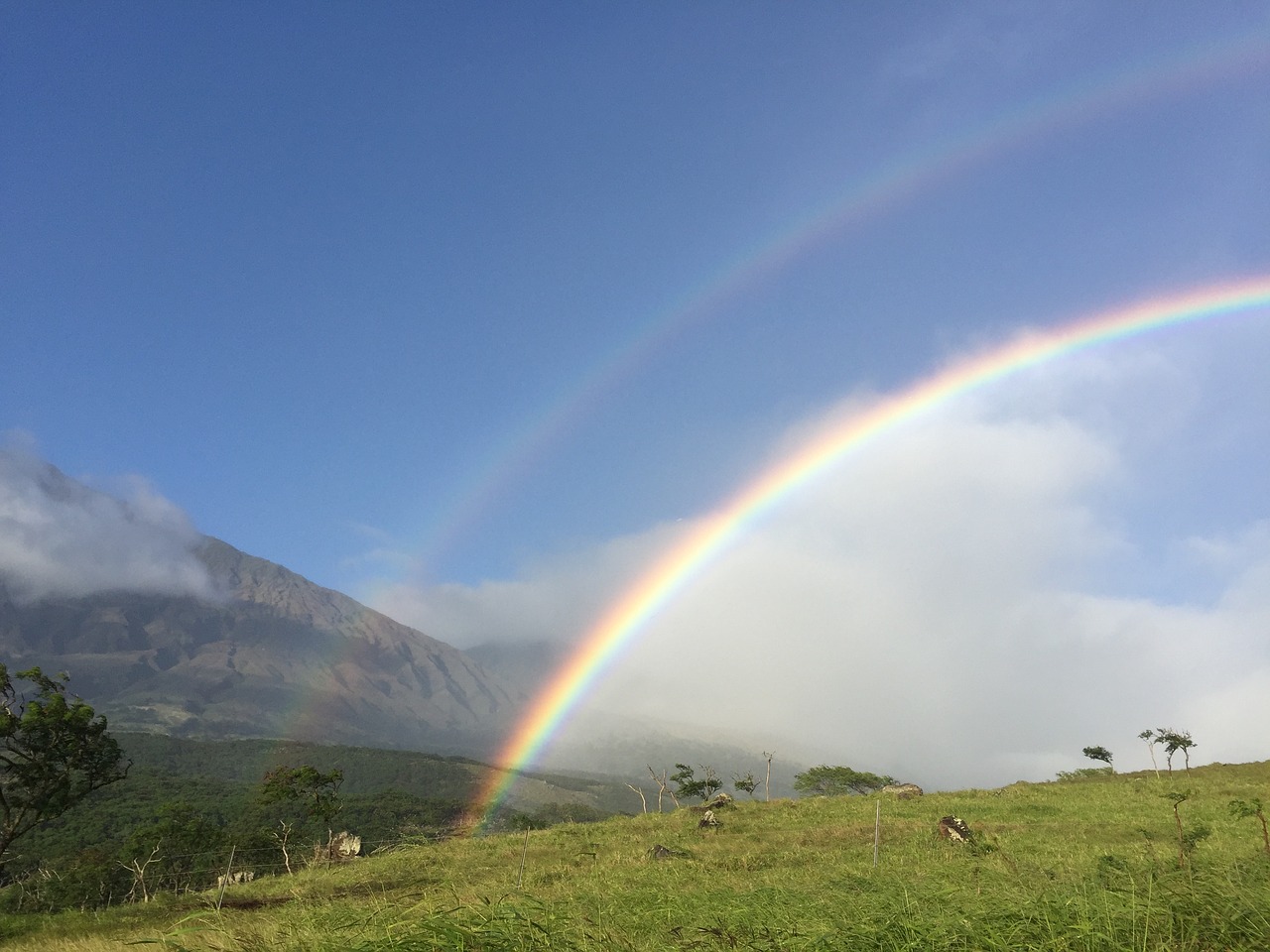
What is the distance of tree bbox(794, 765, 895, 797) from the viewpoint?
10844 cm

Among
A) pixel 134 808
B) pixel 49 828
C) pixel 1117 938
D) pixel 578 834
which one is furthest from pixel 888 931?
pixel 134 808

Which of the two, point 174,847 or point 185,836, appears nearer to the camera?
point 174,847

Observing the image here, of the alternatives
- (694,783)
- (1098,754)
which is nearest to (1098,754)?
(1098,754)

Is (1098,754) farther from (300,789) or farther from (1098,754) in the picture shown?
(300,789)

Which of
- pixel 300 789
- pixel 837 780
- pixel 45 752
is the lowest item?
pixel 300 789

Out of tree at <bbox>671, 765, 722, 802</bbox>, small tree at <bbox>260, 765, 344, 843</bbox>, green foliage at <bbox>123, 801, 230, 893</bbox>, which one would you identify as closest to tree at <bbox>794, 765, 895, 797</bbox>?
tree at <bbox>671, 765, 722, 802</bbox>

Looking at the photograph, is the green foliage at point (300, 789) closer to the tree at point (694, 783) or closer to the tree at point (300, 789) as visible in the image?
the tree at point (300, 789)

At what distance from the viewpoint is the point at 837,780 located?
111 meters

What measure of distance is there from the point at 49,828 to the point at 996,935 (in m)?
173

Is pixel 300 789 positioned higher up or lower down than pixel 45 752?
Answer: lower down

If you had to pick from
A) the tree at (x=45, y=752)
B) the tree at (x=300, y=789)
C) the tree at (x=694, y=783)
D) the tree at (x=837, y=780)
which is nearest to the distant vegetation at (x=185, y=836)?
the tree at (x=300, y=789)

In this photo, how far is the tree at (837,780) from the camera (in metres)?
108

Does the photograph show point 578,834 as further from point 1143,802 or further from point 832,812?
point 1143,802

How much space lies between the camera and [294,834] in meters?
75.5
